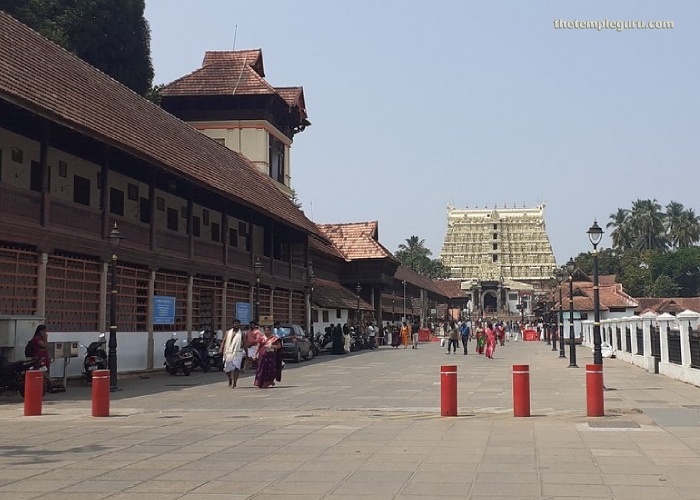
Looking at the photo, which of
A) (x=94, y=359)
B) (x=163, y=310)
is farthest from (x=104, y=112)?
(x=94, y=359)

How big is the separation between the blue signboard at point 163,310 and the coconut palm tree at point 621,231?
388ft

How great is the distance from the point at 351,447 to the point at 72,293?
14.7m

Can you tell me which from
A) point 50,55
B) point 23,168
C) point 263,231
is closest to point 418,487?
point 23,168

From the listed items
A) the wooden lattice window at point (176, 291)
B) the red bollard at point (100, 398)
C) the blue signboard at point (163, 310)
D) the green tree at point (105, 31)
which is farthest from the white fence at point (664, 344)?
the green tree at point (105, 31)

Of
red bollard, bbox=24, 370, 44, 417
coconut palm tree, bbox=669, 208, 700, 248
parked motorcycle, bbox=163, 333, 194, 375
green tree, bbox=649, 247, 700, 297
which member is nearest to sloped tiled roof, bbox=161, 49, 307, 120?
parked motorcycle, bbox=163, 333, 194, 375

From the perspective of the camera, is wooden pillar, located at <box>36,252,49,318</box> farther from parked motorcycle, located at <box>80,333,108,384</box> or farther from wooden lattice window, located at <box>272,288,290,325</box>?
wooden lattice window, located at <box>272,288,290,325</box>

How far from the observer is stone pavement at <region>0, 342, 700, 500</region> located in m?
7.89

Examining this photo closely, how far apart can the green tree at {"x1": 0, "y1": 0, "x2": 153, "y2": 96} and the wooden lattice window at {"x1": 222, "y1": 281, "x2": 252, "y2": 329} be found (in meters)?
17.2

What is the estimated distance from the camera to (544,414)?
46.6 feet

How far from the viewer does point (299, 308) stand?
155 feet

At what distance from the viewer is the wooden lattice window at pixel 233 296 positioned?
116ft

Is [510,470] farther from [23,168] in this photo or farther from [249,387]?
[23,168]

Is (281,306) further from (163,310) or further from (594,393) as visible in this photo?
(594,393)

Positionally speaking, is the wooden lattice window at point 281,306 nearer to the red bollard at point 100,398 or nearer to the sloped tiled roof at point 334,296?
the sloped tiled roof at point 334,296
